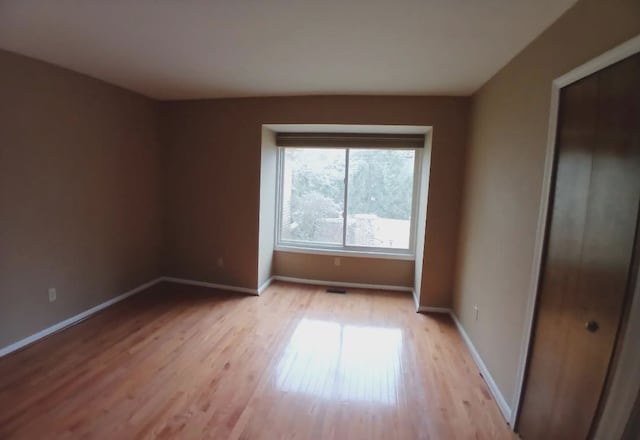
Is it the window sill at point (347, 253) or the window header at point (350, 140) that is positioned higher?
the window header at point (350, 140)

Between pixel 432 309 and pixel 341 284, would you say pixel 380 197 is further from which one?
pixel 432 309

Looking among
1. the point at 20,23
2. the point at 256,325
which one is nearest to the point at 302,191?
the point at 256,325

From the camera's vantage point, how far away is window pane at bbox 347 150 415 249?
4.00m

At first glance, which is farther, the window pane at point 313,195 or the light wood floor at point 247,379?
the window pane at point 313,195

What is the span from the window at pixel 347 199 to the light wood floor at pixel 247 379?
1132 mm

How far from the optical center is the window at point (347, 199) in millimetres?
4023

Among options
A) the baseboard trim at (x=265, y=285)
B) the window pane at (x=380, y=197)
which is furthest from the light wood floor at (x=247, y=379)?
the window pane at (x=380, y=197)

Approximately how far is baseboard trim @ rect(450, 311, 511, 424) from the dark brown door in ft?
0.64

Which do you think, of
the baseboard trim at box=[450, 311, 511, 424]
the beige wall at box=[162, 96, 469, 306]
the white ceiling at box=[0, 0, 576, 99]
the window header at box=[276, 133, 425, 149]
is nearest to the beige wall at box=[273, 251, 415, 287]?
the beige wall at box=[162, 96, 469, 306]

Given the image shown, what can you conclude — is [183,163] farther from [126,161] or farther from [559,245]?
[559,245]

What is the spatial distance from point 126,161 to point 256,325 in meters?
2.32

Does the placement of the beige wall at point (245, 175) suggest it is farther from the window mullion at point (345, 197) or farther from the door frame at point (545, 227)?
the door frame at point (545, 227)

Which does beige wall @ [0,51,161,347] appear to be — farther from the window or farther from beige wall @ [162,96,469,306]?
the window

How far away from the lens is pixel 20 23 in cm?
190
